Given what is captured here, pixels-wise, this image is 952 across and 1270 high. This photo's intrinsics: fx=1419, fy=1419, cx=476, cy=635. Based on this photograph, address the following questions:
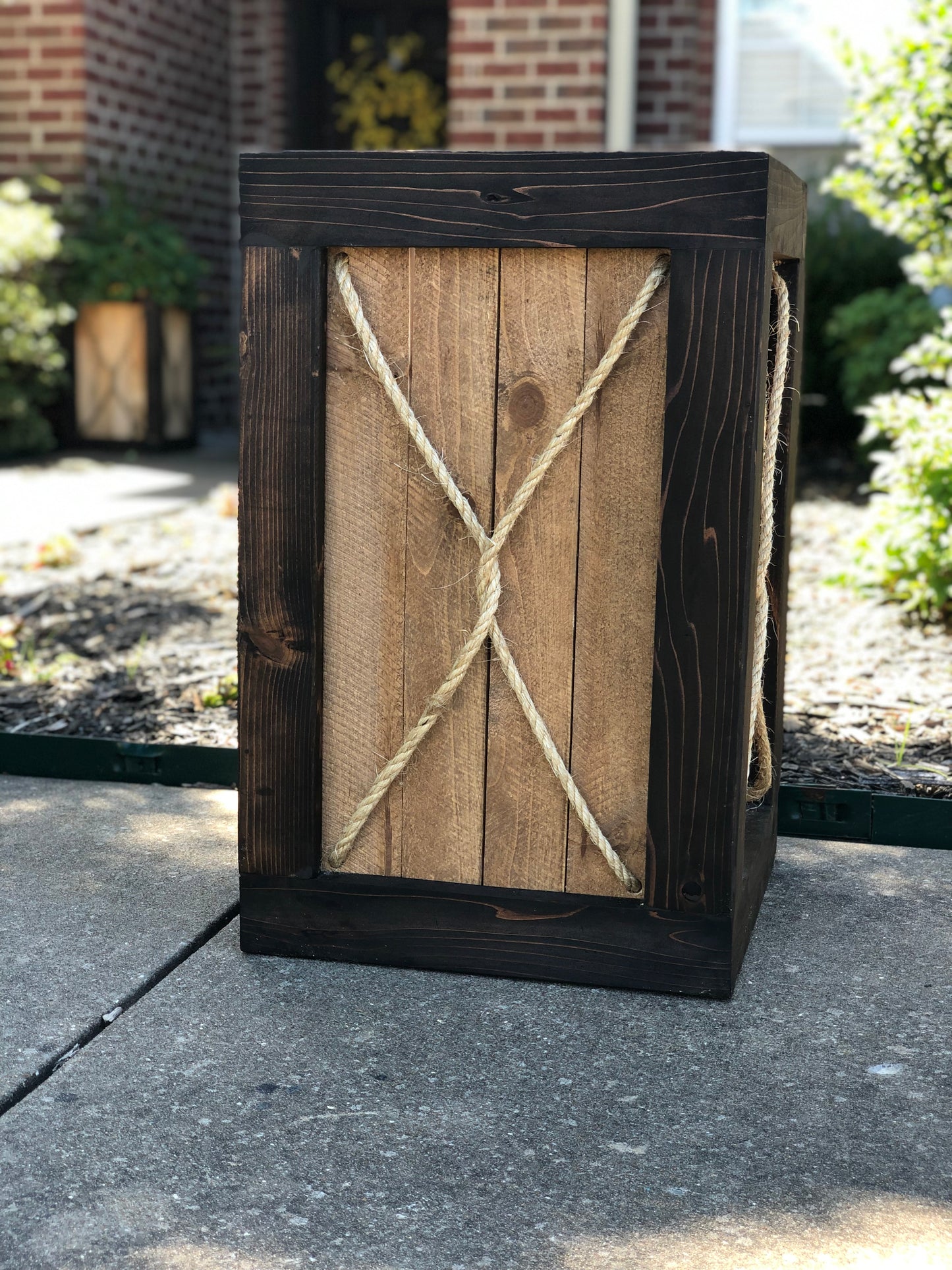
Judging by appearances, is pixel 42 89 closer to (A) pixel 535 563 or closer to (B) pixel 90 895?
(B) pixel 90 895

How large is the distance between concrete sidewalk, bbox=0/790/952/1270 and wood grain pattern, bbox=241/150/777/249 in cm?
111

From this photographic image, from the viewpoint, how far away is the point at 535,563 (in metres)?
2.11

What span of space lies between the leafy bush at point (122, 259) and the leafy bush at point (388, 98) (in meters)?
2.54

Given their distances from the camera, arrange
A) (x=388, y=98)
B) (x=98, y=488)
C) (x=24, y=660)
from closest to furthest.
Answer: (x=24, y=660), (x=98, y=488), (x=388, y=98)

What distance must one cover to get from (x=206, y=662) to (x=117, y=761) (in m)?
0.81

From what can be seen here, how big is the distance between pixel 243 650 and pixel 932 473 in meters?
2.57

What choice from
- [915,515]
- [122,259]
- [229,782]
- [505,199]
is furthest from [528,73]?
[505,199]

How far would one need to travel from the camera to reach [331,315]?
212cm

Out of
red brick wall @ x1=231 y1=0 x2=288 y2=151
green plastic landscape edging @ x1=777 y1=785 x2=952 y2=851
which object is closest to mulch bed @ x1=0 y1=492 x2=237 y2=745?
green plastic landscape edging @ x1=777 y1=785 x2=952 y2=851

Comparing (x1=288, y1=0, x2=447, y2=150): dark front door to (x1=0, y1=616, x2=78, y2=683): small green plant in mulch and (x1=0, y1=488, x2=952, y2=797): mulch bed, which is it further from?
(x1=0, y1=616, x2=78, y2=683): small green plant in mulch

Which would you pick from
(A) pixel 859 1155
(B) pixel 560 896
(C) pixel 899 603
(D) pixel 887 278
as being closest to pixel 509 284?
(B) pixel 560 896

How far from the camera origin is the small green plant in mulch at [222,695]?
11.6 ft

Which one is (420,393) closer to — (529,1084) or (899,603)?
(529,1084)

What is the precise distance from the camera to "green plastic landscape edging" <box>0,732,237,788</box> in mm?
3094
